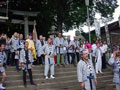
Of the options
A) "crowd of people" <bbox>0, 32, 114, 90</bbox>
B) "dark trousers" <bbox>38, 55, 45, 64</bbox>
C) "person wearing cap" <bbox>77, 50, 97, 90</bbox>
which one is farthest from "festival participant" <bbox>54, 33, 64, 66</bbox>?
"person wearing cap" <bbox>77, 50, 97, 90</bbox>

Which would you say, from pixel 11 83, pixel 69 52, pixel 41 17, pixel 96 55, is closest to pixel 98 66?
pixel 96 55

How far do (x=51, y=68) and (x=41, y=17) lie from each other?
11.8m

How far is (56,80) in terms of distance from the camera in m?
9.62

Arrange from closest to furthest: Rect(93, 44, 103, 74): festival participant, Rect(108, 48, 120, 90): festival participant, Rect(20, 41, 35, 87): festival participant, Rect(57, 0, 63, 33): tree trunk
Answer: Rect(108, 48, 120, 90): festival participant, Rect(20, 41, 35, 87): festival participant, Rect(93, 44, 103, 74): festival participant, Rect(57, 0, 63, 33): tree trunk

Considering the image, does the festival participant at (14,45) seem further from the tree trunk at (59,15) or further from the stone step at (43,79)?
the tree trunk at (59,15)

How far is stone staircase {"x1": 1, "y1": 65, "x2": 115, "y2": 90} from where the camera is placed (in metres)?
8.65

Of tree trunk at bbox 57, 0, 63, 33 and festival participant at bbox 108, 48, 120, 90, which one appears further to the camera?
tree trunk at bbox 57, 0, 63, 33

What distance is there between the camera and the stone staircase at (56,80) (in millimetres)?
8648

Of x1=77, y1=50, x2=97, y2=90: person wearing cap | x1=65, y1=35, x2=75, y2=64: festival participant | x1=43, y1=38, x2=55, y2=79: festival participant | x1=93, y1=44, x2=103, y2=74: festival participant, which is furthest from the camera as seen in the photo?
x1=93, y1=44, x2=103, y2=74: festival participant

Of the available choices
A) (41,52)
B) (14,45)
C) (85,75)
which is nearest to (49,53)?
(41,52)

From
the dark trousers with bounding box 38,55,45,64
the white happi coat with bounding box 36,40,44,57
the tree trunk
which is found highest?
the tree trunk

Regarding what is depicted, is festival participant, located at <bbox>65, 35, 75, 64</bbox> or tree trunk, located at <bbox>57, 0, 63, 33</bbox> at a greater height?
tree trunk, located at <bbox>57, 0, 63, 33</bbox>

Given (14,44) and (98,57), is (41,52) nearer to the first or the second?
(14,44)

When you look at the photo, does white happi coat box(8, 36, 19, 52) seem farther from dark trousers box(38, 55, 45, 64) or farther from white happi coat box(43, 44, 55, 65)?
dark trousers box(38, 55, 45, 64)
